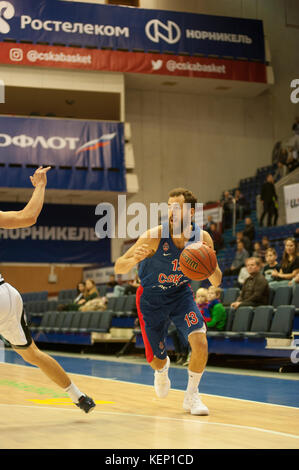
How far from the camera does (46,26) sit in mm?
19234

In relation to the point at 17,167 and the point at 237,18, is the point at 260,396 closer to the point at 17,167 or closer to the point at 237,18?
the point at 17,167

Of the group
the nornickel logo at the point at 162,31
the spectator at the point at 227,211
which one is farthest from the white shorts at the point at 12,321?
the nornickel logo at the point at 162,31

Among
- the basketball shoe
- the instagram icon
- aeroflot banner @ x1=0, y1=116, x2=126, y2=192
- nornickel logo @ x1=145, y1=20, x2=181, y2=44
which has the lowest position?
the basketball shoe

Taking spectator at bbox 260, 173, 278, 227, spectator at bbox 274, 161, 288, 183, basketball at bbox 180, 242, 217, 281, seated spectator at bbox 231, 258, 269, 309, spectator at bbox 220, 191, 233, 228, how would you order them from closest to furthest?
basketball at bbox 180, 242, 217, 281, seated spectator at bbox 231, 258, 269, 309, spectator at bbox 260, 173, 278, 227, spectator at bbox 220, 191, 233, 228, spectator at bbox 274, 161, 288, 183

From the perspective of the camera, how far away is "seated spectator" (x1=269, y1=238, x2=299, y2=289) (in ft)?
31.7

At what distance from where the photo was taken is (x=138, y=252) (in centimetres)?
440

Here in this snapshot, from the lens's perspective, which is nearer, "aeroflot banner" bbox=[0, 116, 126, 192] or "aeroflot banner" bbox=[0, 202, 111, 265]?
"aeroflot banner" bbox=[0, 116, 126, 192]

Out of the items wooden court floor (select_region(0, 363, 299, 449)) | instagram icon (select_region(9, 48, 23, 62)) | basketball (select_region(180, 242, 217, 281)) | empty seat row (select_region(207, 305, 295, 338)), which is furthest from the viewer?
instagram icon (select_region(9, 48, 23, 62))

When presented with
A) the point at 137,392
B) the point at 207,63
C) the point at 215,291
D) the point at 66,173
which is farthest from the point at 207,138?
the point at 137,392

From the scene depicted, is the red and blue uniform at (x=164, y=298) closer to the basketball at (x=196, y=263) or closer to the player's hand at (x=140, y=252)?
the basketball at (x=196, y=263)

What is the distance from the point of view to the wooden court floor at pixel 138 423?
3.58 metres

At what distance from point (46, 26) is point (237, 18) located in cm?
631

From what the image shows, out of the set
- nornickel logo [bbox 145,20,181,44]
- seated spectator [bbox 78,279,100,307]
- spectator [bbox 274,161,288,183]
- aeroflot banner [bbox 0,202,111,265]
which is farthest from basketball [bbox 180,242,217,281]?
aeroflot banner [bbox 0,202,111,265]

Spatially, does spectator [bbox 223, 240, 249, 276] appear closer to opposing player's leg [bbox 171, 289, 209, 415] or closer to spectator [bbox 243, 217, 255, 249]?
spectator [bbox 243, 217, 255, 249]
